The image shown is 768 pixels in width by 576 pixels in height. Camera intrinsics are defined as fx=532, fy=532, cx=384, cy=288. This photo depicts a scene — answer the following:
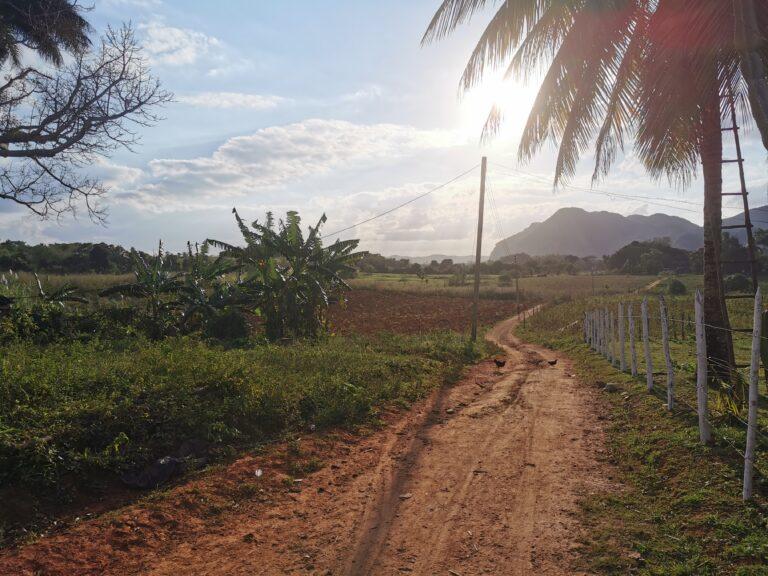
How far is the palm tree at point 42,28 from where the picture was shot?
34.4ft

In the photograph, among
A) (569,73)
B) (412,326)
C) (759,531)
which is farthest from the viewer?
(412,326)

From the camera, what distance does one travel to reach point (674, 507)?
16.0ft

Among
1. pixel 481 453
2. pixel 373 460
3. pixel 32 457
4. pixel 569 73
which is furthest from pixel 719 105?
pixel 32 457

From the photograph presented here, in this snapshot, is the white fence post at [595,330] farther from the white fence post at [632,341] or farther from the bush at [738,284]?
the bush at [738,284]

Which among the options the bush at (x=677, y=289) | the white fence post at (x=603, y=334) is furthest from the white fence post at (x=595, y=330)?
the bush at (x=677, y=289)

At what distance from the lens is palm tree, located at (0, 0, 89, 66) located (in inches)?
413

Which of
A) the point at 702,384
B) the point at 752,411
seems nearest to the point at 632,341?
the point at 702,384

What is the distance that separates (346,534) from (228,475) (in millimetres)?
1815

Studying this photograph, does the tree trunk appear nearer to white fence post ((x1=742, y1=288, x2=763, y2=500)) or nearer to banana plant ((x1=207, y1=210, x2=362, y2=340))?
white fence post ((x1=742, y1=288, x2=763, y2=500))

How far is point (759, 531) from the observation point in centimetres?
419

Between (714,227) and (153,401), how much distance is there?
8736 millimetres

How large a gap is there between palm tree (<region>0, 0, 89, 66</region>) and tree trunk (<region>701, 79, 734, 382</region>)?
11362 millimetres

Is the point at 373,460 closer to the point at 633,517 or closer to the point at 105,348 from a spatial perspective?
the point at 633,517

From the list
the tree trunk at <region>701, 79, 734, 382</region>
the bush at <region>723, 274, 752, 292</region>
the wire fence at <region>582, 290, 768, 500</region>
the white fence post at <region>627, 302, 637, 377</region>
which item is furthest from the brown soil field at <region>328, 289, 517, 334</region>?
the bush at <region>723, 274, 752, 292</region>
